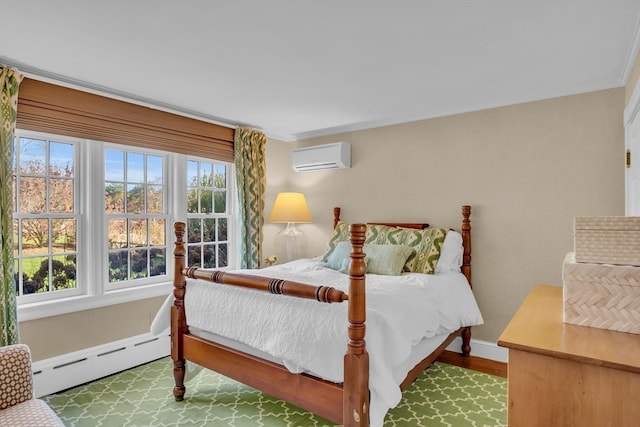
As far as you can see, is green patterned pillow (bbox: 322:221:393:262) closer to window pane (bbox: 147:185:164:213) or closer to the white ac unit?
Result: the white ac unit

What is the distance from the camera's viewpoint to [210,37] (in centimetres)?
204

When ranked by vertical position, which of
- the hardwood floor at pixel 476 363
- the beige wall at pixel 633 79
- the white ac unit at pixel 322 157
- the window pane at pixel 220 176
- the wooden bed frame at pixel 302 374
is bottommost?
the hardwood floor at pixel 476 363

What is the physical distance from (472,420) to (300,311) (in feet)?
4.50

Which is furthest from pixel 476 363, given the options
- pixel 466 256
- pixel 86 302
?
pixel 86 302

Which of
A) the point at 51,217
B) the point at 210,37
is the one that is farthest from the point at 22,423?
the point at 210,37

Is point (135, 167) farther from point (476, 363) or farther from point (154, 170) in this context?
point (476, 363)

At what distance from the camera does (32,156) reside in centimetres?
278

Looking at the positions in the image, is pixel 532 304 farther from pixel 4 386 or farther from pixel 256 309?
pixel 4 386

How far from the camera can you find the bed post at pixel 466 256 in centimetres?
329

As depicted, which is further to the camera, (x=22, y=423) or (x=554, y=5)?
(x=554, y=5)

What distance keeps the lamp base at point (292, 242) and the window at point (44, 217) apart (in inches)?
83.3

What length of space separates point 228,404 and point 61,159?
228 centimetres

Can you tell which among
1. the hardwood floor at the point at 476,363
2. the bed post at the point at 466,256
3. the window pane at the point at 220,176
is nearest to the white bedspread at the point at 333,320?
the bed post at the point at 466,256

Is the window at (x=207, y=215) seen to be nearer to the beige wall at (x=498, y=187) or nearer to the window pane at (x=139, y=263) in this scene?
the window pane at (x=139, y=263)
